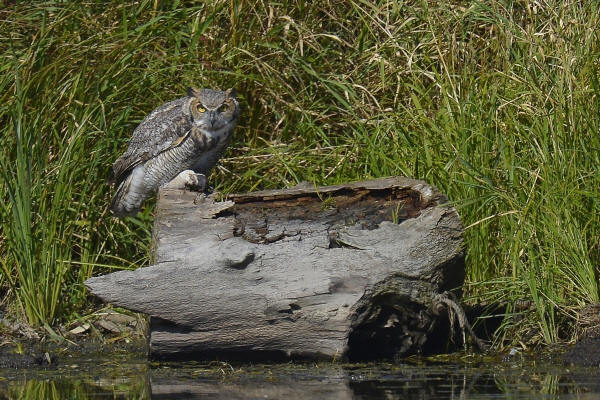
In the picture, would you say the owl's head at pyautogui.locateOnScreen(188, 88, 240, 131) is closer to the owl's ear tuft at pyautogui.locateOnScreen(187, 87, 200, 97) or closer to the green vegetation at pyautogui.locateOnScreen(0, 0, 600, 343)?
the owl's ear tuft at pyautogui.locateOnScreen(187, 87, 200, 97)

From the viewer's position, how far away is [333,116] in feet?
21.9

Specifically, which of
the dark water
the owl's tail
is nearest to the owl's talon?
the owl's tail

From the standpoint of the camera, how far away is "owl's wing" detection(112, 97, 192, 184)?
585 cm

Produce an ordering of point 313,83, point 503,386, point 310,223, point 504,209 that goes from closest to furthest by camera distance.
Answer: point 503,386 → point 310,223 → point 504,209 → point 313,83

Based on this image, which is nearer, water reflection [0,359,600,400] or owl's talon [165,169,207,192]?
water reflection [0,359,600,400]

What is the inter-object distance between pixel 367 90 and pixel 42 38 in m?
2.03

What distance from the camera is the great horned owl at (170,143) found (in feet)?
19.3

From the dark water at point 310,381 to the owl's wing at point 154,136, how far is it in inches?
58.9

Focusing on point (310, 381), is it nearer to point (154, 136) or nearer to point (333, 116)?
point (154, 136)

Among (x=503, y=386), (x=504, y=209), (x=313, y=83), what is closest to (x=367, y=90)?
(x=313, y=83)

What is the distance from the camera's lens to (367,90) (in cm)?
643

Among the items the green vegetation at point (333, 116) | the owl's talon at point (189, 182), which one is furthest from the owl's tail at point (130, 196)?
the owl's talon at point (189, 182)

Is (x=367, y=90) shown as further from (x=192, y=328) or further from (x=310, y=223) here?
(x=192, y=328)

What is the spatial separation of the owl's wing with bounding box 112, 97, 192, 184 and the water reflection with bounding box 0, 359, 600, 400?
1.55 meters
